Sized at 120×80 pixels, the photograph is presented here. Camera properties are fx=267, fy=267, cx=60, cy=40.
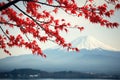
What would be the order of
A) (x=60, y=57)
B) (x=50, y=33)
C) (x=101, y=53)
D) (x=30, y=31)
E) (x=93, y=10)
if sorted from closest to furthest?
1. (x=93, y=10)
2. (x=50, y=33)
3. (x=30, y=31)
4. (x=60, y=57)
5. (x=101, y=53)

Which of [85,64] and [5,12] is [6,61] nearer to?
[85,64]

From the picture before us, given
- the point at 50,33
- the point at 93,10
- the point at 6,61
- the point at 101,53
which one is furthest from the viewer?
the point at 101,53

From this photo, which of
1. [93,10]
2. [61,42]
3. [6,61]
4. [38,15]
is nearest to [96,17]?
[93,10]

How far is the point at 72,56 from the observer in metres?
112

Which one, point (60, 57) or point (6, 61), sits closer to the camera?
point (6, 61)

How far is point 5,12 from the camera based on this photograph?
131 inches

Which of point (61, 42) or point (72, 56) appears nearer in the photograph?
point (61, 42)

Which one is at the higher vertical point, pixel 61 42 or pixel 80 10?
pixel 80 10

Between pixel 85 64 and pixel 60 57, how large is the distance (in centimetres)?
1803

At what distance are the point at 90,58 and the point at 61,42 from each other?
4456 inches

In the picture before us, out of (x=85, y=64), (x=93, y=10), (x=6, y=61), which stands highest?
(x=85, y=64)

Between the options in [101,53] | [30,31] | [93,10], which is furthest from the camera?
[101,53]

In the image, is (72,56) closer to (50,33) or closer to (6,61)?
(6,61)

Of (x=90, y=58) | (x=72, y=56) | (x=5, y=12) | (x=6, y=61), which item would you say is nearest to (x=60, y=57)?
(x=72, y=56)
